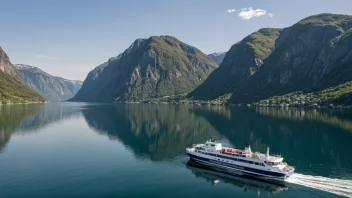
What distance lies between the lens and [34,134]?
163 metres

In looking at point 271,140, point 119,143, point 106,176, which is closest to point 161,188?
point 106,176

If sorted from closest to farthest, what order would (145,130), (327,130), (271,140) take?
(271,140) < (327,130) < (145,130)

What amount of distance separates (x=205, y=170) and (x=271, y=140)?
6049 cm

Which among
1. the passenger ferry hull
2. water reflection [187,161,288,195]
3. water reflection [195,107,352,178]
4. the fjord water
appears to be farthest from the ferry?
water reflection [195,107,352,178]

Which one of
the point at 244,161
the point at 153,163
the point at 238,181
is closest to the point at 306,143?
the point at 244,161

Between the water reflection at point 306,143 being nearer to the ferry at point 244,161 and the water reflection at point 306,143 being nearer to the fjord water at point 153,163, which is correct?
the fjord water at point 153,163

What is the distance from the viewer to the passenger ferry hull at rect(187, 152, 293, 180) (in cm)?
8088

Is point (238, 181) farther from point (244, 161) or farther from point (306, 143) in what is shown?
point (306, 143)

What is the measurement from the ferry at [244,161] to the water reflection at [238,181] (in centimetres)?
273

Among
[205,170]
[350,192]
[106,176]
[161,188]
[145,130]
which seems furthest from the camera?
[145,130]

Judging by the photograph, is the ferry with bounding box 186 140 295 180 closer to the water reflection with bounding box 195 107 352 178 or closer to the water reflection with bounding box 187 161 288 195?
the water reflection with bounding box 187 161 288 195

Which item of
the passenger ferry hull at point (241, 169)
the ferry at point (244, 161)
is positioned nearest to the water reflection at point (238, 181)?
the passenger ferry hull at point (241, 169)

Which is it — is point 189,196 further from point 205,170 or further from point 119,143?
point 119,143

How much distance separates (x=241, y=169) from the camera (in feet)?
290
